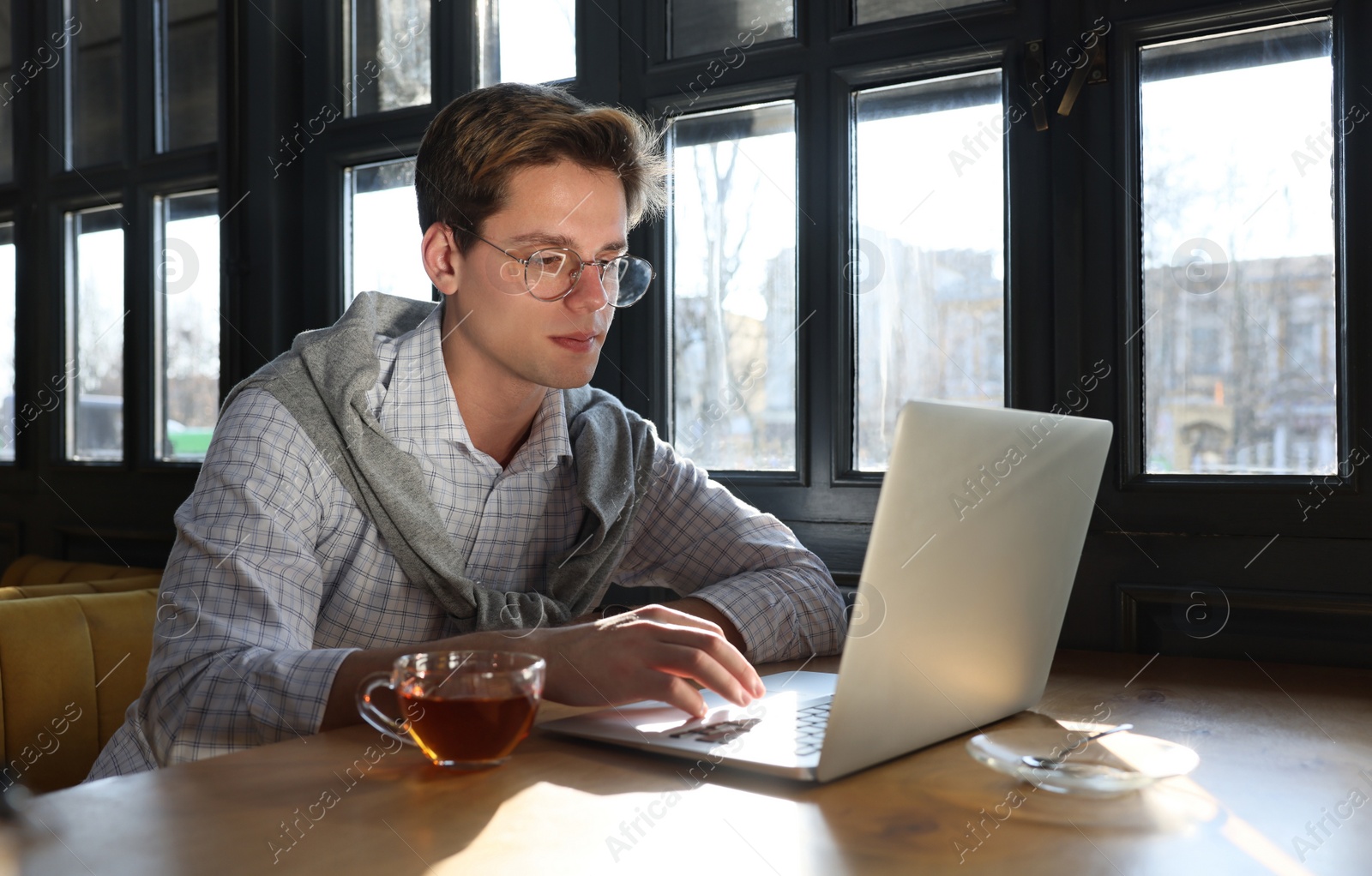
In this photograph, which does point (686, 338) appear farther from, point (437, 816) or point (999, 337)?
point (437, 816)

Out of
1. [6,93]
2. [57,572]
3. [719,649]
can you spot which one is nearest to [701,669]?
[719,649]

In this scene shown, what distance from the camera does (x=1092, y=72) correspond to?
1519mm

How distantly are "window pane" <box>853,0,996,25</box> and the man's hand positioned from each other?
115cm

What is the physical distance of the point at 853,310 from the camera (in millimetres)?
1712

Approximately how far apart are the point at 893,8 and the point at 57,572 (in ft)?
6.54

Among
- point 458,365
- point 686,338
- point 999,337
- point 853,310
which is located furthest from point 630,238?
point 999,337

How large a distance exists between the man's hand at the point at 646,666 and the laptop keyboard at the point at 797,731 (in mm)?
25

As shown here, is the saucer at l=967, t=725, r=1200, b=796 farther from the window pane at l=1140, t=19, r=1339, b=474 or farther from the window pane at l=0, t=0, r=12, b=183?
the window pane at l=0, t=0, r=12, b=183

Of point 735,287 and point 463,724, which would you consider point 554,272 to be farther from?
point 463,724

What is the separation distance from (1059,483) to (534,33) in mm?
1531

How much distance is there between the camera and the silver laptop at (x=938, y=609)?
0.68m

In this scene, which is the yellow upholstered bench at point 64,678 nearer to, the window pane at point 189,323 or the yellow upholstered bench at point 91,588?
the yellow upholstered bench at point 91,588

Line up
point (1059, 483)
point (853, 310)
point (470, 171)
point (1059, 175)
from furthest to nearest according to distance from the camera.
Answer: point (853, 310)
point (1059, 175)
point (470, 171)
point (1059, 483)

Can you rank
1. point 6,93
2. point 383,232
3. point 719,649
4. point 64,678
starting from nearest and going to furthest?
point 719,649
point 64,678
point 383,232
point 6,93
